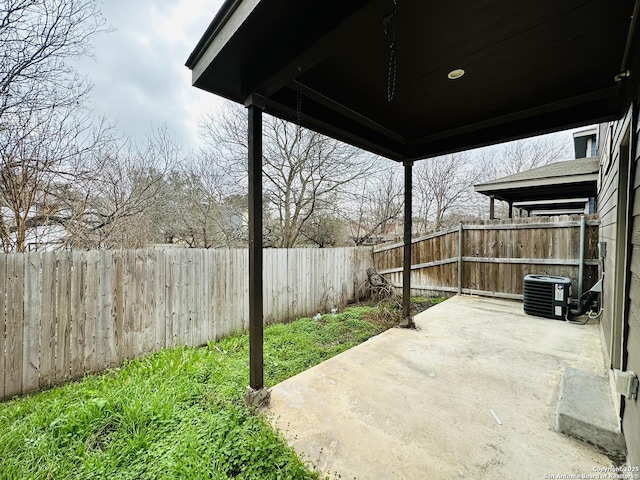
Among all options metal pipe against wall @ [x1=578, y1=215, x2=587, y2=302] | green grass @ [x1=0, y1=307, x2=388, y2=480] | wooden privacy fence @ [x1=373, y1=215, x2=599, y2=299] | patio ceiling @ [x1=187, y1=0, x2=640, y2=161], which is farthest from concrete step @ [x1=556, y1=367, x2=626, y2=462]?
wooden privacy fence @ [x1=373, y1=215, x2=599, y2=299]

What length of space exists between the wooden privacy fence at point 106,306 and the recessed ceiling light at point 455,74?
330cm

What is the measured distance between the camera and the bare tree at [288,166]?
712cm

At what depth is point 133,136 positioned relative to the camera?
15.1 feet

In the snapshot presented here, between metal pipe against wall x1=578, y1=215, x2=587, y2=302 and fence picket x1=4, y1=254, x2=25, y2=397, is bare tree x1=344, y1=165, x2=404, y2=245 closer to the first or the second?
metal pipe against wall x1=578, y1=215, x2=587, y2=302

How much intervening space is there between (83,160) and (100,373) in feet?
8.68

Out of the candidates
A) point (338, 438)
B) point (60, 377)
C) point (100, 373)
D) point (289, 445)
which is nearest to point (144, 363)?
point (100, 373)

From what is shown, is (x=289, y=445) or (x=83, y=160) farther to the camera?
(x=83, y=160)

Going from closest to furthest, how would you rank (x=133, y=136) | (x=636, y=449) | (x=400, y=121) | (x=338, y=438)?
(x=636, y=449)
(x=338, y=438)
(x=400, y=121)
(x=133, y=136)

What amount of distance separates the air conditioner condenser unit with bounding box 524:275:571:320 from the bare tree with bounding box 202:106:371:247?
5007 millimetres

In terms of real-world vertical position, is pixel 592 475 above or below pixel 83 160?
below

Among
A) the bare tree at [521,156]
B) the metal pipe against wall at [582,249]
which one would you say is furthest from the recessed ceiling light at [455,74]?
the bare tree at [521,156]

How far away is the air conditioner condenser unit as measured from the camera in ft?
13.9

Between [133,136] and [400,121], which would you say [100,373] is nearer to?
[133,136]

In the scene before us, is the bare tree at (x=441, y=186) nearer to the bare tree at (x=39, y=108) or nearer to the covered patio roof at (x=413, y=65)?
the covered patio roof at (x=413, y=65)
